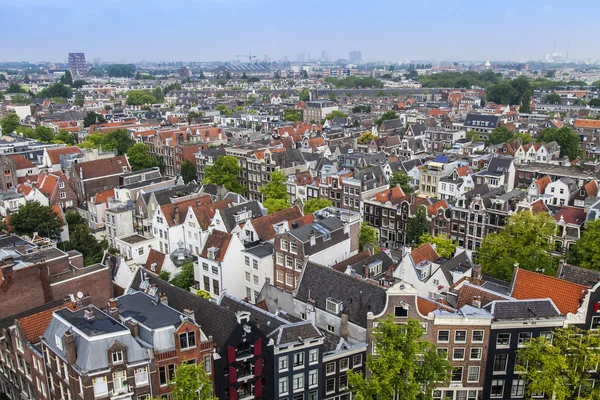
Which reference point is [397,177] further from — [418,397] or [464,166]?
[418,397]

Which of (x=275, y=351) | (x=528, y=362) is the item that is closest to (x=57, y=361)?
(x=275, y=351)

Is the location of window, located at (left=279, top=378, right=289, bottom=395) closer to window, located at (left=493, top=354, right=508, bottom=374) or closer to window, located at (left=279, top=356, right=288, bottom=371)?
window, located at (left=279, top=356, right=288, bottom=371)

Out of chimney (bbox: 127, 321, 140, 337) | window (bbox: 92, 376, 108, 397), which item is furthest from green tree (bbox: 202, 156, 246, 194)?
window (bbox: 92, 376, 108, 397)

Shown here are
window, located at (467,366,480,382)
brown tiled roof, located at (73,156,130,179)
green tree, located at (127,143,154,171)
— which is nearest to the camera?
window, located at (467,366,480,382)

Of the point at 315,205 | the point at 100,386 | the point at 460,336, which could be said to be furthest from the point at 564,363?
the point at 315,205

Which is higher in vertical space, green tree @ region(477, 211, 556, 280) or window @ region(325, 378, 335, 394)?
green tree @ region(477, 211, 556, 280)

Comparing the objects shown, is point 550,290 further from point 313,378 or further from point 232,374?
point 232,374

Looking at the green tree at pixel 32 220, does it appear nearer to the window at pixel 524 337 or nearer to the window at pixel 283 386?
the window at pixel 283 386
